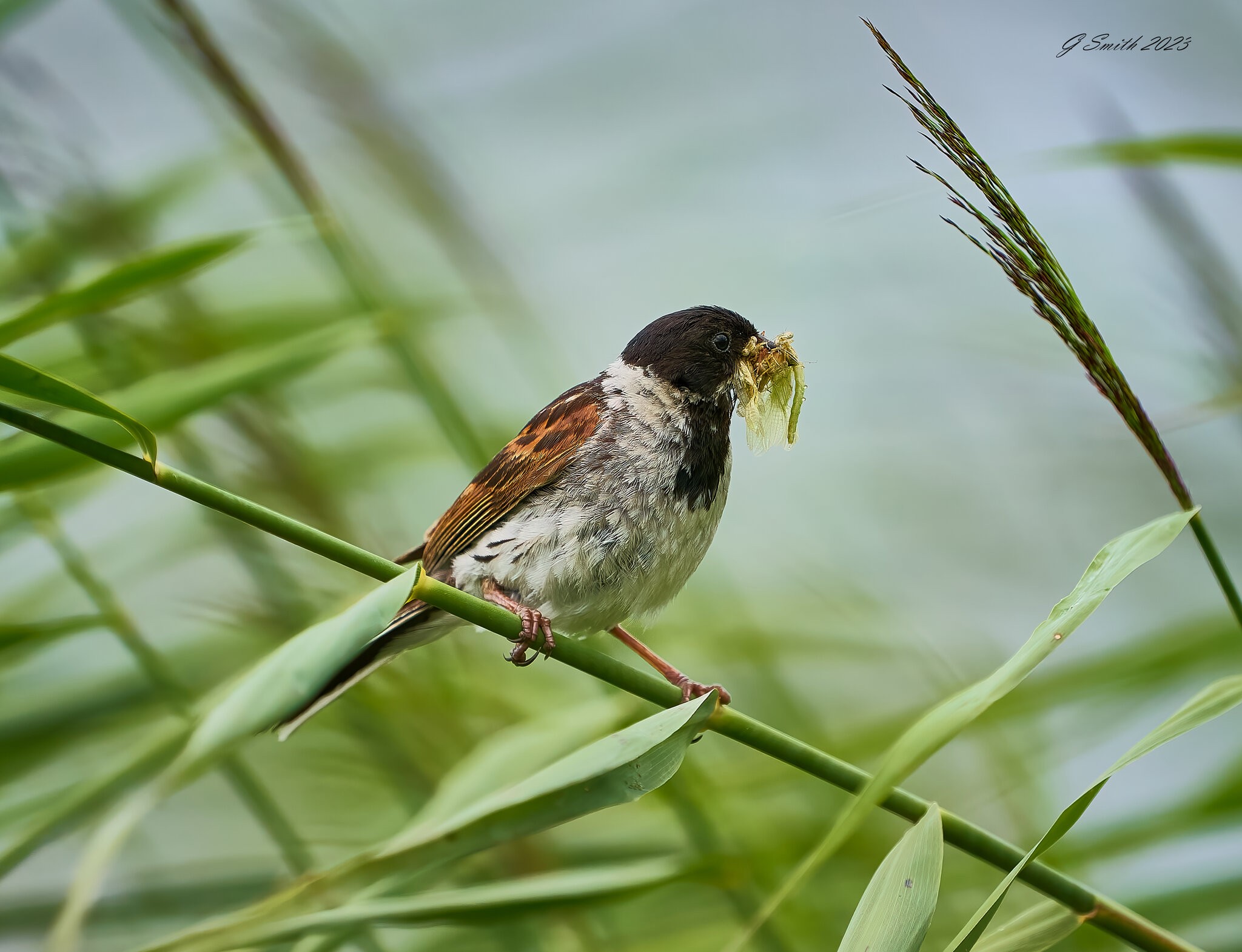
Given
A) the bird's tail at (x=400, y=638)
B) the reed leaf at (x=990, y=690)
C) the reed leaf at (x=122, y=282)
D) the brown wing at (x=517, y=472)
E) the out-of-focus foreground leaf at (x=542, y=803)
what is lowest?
the reed leaf at (x=990, y=690)

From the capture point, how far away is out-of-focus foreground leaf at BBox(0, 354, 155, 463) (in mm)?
832

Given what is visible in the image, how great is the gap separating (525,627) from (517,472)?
41cm

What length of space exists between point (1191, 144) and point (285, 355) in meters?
1.35

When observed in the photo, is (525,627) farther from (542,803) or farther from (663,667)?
(542,803)

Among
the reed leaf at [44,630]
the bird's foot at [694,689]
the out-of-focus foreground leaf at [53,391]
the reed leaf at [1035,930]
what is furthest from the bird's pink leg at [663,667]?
the out-of-focus foreground leaf at [53,391]

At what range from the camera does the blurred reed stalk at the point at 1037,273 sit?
0.91m

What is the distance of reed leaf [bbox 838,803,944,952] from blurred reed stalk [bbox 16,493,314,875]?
3.64 feet

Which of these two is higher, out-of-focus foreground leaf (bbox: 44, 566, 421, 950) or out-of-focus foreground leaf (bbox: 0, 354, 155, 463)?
out-of-focus foreground leaf (bbox: 0, 354, 155, 463)

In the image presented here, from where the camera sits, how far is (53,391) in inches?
33.8

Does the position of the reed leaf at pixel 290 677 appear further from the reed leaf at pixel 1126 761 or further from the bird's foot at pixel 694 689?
the bird's foot at pixel 694 689

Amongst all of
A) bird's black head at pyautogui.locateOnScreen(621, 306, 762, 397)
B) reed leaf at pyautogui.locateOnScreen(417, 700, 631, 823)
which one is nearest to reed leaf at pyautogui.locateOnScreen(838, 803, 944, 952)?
reed leaf at pyautogui.locateOnScreen(417, 700, 631, 823)

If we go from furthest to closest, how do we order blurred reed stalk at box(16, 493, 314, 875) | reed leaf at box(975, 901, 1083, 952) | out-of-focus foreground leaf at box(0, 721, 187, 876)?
blurred reed stalk at box(16, 493, 314, 875), out-of-focus foreground leaf at box(0, 721, 187, 876), reed leaf at box(975, 901, 1083, 952)

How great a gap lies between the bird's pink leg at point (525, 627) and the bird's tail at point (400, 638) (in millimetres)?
100

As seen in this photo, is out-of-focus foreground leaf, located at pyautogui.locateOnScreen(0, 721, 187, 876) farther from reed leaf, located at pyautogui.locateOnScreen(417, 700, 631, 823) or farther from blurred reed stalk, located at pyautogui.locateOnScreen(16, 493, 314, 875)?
reed leaf, located at pyautogui.locateOnScreen(417, 700, 631, 823)
